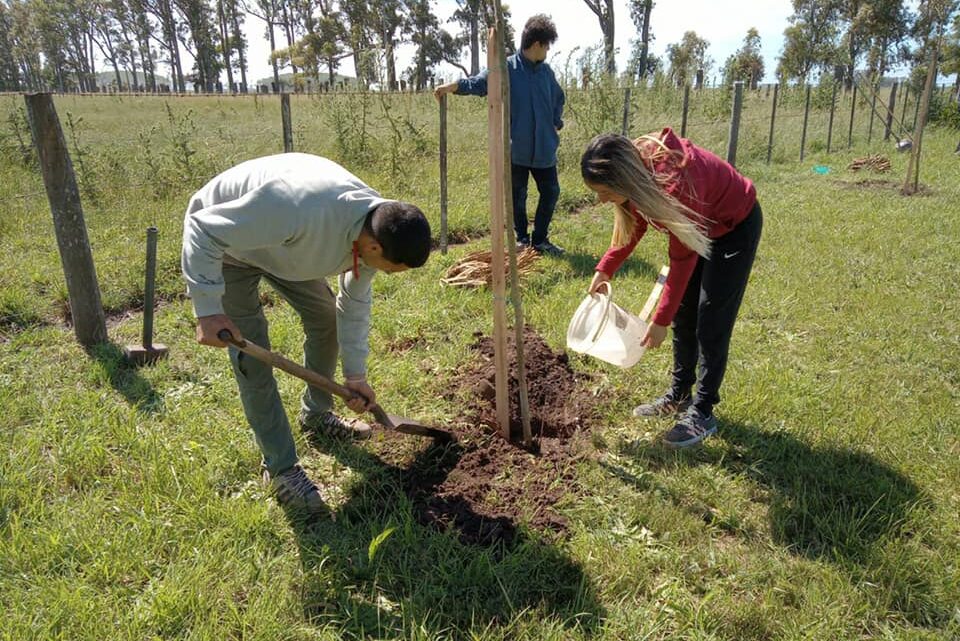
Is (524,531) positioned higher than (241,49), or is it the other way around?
(241,49)

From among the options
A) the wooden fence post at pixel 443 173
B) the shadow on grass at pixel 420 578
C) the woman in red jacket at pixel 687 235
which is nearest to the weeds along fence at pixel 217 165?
the wooden fence post at pixel 443 173

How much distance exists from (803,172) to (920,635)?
11.6m

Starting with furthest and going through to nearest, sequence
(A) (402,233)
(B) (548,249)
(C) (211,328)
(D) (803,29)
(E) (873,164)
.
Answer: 1. (D) (803,29)
2. (E) (873,164)
3. (B) (548,249)
4. (C) (211,328)
5. (A) (402,233)

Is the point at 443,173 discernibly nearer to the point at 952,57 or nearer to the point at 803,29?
the point at 952,57

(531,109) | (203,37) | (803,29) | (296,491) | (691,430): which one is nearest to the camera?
(296,491)

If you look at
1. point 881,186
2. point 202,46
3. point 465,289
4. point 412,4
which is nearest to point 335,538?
point 465,289

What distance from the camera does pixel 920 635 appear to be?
1.92 meters

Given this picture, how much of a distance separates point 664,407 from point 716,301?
80 centimetres

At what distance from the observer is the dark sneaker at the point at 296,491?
8.05 feet

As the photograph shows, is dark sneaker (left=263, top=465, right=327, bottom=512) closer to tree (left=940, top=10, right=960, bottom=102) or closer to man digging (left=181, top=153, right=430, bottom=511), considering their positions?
man digging (left=181, top=153, right=430, bottom=511)

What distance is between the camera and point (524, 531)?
2.36 meters

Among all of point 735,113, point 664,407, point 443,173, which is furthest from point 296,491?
point 735,113

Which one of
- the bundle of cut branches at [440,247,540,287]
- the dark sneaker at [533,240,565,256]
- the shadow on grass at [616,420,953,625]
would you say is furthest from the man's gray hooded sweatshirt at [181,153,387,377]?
the dark sneaker at [533,240,565,256]

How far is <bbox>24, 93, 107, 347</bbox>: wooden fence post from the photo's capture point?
3.48 metres
